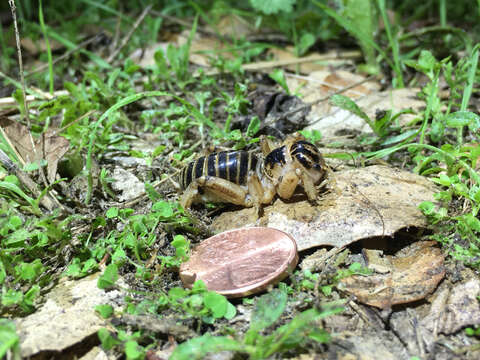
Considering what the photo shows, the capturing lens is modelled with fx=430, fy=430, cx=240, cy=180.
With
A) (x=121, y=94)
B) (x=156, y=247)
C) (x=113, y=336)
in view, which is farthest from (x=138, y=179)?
(x=113, y=336)

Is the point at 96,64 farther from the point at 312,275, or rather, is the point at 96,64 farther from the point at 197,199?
the point at 312,275

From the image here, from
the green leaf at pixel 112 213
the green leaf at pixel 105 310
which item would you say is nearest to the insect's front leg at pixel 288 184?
the green leaf at pixel 112 213

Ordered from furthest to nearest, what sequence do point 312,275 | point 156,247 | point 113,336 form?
point 156,247, point 312,275, point 113,336

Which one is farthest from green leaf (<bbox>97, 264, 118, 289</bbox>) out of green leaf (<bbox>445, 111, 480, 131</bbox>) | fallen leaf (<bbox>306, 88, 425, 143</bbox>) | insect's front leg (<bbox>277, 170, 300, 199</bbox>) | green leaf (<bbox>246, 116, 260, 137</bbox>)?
green leaf (<bbox>445, 111, 480, 131</bbox>)

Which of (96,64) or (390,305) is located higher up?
(96,64)

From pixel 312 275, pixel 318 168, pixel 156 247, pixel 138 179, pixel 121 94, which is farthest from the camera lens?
pixel 121 94

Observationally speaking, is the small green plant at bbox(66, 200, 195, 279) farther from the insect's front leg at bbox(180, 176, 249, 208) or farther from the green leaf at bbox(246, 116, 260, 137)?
the green leaf at bbox(246, 116, 260, 137)

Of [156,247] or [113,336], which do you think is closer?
[113,336]

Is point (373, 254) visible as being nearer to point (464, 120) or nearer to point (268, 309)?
point (268, 309)
